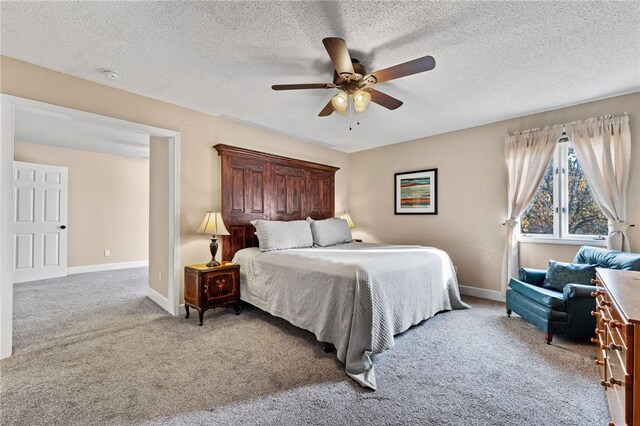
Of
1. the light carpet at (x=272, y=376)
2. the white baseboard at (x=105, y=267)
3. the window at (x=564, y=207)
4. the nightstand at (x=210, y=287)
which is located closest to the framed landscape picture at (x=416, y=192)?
the window at (x=564, y=207)

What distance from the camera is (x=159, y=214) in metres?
3.76

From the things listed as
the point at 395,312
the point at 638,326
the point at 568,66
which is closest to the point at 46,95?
the point at 395,312

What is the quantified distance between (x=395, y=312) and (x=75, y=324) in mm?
3376

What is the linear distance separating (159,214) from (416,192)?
399 cm

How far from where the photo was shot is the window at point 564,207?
3.31 meters

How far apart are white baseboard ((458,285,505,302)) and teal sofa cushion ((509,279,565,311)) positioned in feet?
2.80

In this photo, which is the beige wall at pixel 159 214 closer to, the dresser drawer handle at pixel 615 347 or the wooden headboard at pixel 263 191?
the wooden headboard at pixel 263 191

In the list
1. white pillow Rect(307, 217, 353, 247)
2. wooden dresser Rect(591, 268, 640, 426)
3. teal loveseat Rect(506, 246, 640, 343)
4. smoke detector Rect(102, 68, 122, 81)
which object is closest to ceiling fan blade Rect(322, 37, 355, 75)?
wooden dresser Rect(591, 268, 640, 426)

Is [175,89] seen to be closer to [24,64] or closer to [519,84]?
[24,64]

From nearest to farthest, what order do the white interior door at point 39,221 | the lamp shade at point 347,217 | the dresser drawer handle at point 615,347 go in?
the dresser drawer handle at point 615,347 → the white interior door at point 39,221 → the lamp shade at point 347,217

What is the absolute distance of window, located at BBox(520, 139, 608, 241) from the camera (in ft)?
10.8

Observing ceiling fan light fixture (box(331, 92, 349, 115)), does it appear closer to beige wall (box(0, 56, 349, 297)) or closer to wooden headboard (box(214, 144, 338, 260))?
wooden headboard (box(214, 144, 338, 260))

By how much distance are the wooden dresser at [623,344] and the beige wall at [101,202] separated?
7593 millimetres

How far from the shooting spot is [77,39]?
7.11 feet
